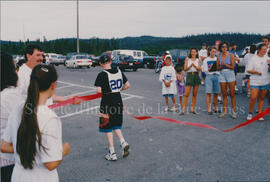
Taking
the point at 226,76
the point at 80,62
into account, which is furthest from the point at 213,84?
the point at 80,62

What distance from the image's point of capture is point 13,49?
134m

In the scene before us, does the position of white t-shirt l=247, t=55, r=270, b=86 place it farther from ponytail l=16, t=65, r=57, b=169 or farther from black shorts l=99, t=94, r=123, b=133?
ponytail l=16, t=65, r=57, b=169

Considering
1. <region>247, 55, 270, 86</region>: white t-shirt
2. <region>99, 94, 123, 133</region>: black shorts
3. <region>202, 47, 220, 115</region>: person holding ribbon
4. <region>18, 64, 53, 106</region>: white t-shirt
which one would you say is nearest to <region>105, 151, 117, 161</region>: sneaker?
<region>99, 94, 123, 133</region>: black shorts

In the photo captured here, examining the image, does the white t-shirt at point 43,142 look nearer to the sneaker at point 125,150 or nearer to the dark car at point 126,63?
the sneaker at point 125,150

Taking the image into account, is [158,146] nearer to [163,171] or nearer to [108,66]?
[163,171]

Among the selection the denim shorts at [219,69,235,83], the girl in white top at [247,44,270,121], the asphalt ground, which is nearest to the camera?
the asphalt ground

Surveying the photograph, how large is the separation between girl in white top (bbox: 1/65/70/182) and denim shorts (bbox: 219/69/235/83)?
19.4ft

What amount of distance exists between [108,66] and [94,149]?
159 cm

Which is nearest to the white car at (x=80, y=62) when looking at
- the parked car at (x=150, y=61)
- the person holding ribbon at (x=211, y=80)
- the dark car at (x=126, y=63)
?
the parked car at (x=150, y=61)

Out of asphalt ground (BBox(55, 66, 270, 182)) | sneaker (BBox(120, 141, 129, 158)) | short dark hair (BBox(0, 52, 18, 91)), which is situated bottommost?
asphalt ground (BBox(55, 66, 270, 182))

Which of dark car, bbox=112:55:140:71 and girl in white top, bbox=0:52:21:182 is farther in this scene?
dark car, bbox=112:55:140:71

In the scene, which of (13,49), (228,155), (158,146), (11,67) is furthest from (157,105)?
(13,49)

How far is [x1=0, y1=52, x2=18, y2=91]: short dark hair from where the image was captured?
2143mm

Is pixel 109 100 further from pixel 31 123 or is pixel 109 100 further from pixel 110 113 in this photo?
pixel 31 123
